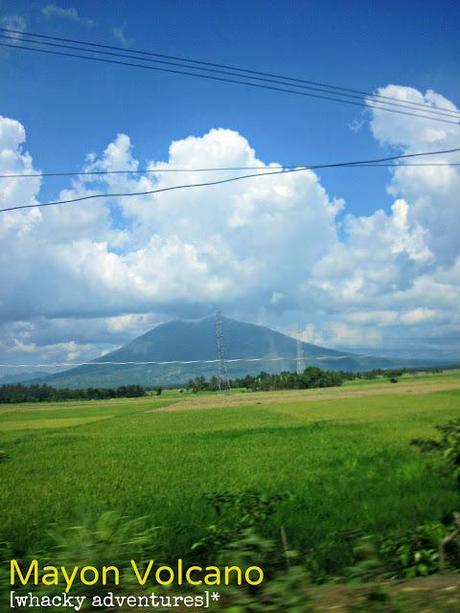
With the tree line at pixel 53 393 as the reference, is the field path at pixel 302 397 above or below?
below

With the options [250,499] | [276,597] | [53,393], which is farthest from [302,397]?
[276,597]

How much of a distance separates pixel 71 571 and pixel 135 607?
0.51 m

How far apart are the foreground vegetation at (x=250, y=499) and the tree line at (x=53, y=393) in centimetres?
1843

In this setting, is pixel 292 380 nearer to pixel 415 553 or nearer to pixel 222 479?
pixel 222 479

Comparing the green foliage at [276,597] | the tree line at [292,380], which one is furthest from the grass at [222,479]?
the tree line at [292,380]

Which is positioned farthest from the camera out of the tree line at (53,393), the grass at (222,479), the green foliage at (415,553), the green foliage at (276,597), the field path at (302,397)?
the field path at (302,397)

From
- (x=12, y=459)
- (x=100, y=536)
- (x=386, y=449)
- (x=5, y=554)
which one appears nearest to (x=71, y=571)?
(x=100, y=536)

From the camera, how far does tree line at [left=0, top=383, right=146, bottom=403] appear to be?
3241cm

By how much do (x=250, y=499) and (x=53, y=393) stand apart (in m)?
37.1

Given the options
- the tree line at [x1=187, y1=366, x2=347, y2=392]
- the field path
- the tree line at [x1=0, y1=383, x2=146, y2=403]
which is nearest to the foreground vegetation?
the field path

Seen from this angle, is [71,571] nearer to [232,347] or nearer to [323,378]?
[323,378]

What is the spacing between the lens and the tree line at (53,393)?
32.4 metres

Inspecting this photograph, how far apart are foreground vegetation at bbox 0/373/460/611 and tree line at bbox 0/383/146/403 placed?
18433 millimetres

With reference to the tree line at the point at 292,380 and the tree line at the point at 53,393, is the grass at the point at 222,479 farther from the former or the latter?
the tree line at the point at 292,380
